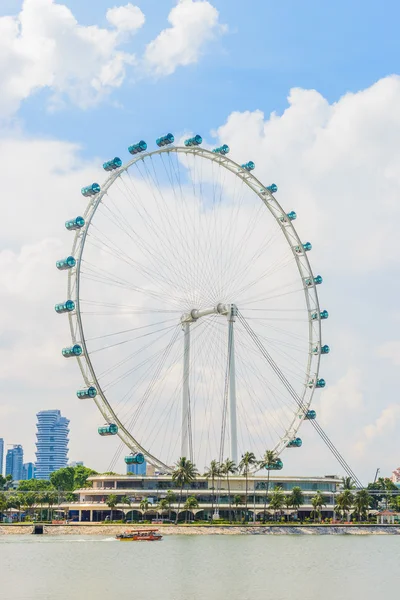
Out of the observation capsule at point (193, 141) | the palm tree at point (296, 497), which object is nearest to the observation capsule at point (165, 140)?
the observation capsule at point (193, 141)

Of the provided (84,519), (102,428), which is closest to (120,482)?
(84,519)

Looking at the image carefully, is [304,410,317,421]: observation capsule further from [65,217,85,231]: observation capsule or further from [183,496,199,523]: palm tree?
[65,217,85,231]: observation capsule

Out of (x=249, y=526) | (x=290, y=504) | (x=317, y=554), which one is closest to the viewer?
(x=317, y=554)

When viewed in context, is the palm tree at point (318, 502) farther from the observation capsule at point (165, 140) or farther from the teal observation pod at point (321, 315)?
the observation capsule at point (165, 140)

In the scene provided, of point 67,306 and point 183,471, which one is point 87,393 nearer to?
point 67,306

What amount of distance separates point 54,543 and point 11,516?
64913mm

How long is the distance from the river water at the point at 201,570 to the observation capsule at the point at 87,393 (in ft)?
51.9

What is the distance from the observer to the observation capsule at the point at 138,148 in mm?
103062

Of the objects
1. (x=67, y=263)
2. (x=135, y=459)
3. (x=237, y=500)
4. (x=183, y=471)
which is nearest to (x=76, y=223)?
(x=67, y=263)

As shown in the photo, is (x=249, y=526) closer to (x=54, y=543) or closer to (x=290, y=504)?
(x=290, y=504)

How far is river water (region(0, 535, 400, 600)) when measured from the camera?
62.9 meters

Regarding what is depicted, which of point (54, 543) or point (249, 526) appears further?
point (249, 526)

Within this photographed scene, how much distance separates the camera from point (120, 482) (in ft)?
516

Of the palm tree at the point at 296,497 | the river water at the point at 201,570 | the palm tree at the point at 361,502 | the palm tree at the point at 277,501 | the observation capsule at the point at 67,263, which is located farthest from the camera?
the palm tree at the point at 296,497
